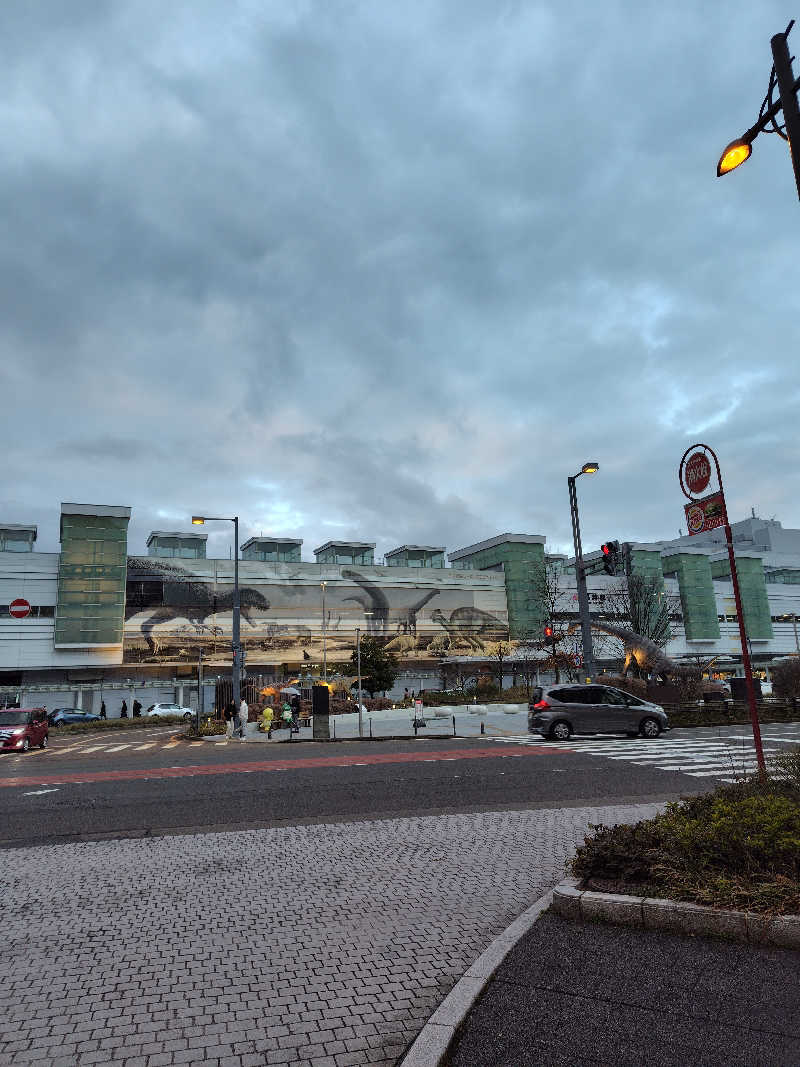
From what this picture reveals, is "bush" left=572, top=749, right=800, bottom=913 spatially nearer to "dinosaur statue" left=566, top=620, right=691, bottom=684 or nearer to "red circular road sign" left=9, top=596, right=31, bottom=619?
"dinosaur statue" left=566, top=620, right=691, bottom=684

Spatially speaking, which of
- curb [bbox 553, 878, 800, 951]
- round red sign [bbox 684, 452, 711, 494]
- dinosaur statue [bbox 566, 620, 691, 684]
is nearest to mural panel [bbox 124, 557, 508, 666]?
dinosaur statue [bbox 566, 620, 691, 684]

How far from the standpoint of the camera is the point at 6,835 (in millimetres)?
9883

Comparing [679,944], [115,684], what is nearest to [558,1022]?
[679,944]

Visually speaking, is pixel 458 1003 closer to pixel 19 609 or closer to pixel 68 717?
pixel 68 717

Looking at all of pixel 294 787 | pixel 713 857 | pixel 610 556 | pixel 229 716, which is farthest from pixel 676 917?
pixel 229 716

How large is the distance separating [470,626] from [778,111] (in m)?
96.8

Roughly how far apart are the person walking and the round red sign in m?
27.6

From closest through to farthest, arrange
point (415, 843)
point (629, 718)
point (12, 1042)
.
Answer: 1. point (12, 1042)
2. point (415, 843)
3. point (629, 718)

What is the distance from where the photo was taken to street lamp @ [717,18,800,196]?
6.66 m

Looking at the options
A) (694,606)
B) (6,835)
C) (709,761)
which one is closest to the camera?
(6,835)

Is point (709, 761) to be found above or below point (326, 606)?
below

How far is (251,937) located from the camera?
5535 millimetres

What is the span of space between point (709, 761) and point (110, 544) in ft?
248

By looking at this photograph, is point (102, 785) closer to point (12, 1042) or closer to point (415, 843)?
point (415, 843)
